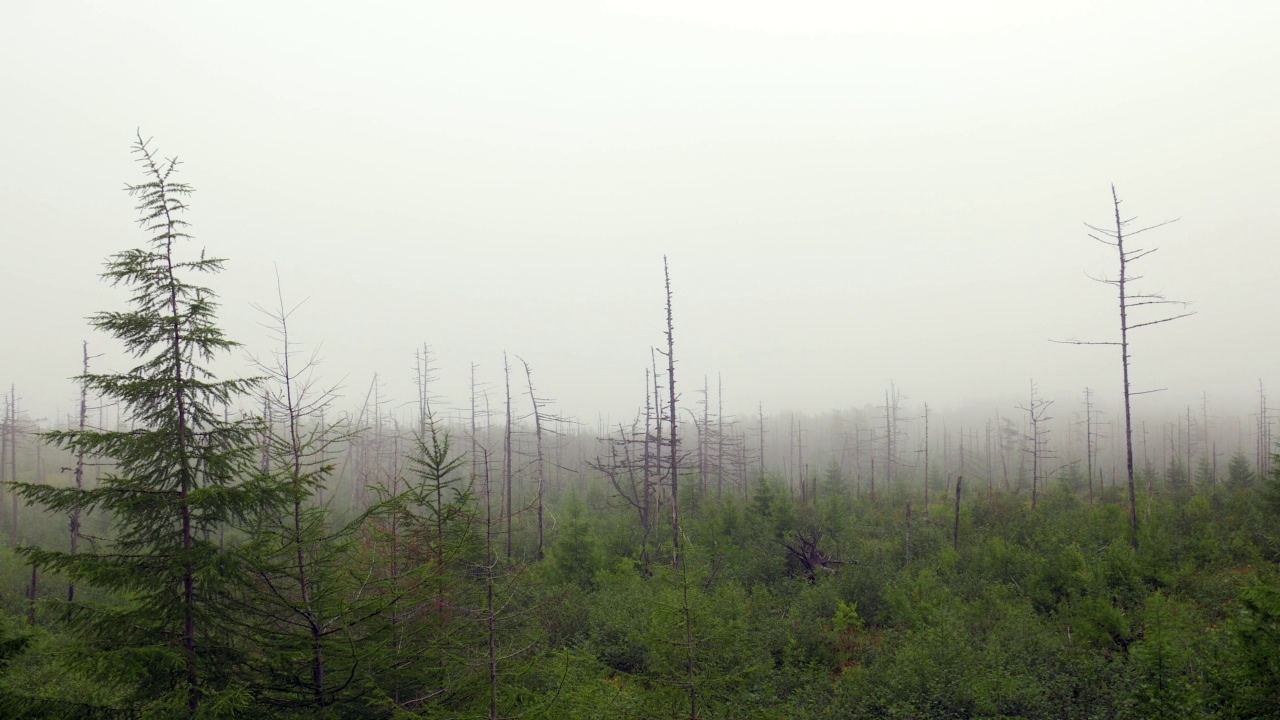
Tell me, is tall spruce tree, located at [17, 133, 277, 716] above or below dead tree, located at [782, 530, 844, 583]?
above

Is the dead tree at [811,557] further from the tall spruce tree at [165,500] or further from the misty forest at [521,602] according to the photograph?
the tall spruce tree at [165,500]

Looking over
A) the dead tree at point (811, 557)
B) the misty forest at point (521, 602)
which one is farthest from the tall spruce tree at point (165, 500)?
the dead tree at point (811, 557)

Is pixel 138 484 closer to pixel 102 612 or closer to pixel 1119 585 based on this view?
pixel 102 612

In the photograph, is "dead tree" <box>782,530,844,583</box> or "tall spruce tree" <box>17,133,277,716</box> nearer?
"tall spruce tree" <box>17,133,277,716</box>

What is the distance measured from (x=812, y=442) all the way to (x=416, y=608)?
113198mm

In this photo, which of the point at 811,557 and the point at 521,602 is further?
the point at 811,557

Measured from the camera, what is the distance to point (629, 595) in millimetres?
19656

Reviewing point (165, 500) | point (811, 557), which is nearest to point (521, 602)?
point (811, 557)

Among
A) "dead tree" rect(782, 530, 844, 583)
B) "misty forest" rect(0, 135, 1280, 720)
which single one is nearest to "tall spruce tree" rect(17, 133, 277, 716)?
"misty forest" rect(0, 135, 1280, 720)

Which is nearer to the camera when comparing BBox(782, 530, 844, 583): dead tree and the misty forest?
the misty forest

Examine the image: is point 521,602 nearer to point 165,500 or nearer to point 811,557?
point 811,557

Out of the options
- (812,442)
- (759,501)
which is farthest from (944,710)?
(812,442)

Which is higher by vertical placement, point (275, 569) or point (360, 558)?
point (275, 569)

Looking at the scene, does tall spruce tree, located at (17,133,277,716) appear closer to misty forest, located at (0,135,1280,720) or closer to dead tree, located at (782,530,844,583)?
misty forest, located at (0,135,1280,720)
